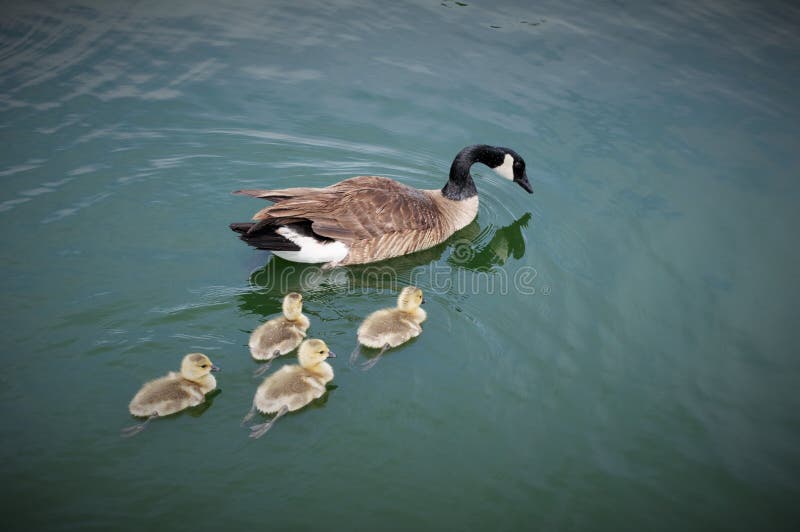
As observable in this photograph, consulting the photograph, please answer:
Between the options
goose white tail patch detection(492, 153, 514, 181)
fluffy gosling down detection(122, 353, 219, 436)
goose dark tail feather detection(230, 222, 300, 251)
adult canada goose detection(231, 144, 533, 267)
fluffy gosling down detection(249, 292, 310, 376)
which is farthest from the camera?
goose white tail patch detection(492, 153, 514, 181)

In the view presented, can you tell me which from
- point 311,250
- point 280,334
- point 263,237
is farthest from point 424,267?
point 280,334

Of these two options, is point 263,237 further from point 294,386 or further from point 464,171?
point 464,171

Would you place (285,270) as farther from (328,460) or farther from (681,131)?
(681,131)

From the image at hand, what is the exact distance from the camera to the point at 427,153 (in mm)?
7996

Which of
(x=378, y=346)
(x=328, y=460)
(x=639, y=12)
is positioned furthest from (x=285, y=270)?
(x=639, y=12)

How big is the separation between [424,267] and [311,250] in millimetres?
1156

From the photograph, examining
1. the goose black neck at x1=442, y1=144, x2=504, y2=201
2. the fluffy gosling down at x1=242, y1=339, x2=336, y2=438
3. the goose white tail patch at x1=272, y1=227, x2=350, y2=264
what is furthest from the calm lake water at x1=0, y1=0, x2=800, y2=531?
the goose black neck at x1=442, y1=144, x2=504, y2=201

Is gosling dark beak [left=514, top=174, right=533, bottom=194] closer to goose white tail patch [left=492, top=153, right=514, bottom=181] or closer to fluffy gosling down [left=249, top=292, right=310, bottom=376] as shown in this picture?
goose white tail patch [left=492, top=153, right=514, bottom=181]

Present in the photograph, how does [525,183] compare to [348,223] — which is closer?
[348,223]

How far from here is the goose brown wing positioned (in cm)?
594

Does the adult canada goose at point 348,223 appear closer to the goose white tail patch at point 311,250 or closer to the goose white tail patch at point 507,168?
the goose white tail patch at point 311,250

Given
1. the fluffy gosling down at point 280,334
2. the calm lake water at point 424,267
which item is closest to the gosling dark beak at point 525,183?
the calm lake water at point 424,267

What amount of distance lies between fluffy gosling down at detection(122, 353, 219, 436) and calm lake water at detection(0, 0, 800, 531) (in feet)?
0.38

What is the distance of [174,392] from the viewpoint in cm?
439
